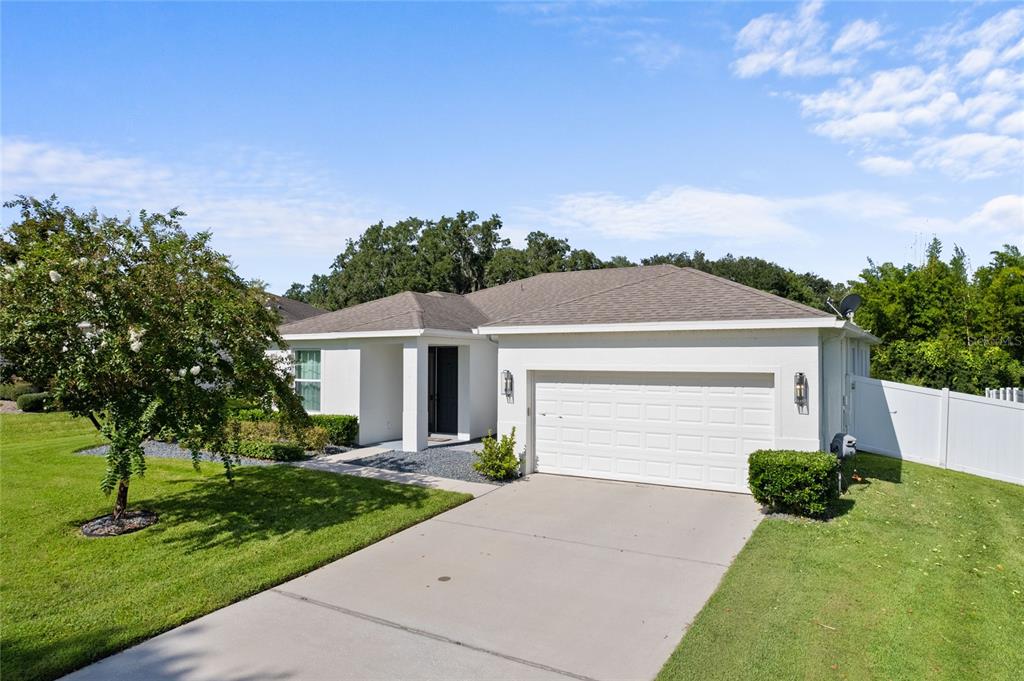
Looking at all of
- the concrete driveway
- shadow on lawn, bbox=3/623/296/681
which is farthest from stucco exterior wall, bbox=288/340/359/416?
shadow on lawn, bbox=3/623/296/681

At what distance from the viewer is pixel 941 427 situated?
1198 centimetres

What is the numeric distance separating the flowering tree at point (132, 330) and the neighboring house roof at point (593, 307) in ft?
17.4

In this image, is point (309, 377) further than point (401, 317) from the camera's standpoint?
Yes

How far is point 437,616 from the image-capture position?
16.9 feet

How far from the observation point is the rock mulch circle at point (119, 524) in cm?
732

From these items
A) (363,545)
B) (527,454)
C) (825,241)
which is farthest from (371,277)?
(363,545)

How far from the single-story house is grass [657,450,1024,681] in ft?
6.47

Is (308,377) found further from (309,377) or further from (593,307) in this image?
(593,307)

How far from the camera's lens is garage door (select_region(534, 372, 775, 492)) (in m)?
9.46

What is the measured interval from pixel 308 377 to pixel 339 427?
232 centimetres

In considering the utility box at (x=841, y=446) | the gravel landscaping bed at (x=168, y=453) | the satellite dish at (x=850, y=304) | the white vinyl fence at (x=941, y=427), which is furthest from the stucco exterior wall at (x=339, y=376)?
the white vinyl fence at (x=941, y=427)

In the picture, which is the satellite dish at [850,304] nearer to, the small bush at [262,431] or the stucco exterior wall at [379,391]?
the stucco exterior wall at [379,391]

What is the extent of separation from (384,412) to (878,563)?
36.8 feet

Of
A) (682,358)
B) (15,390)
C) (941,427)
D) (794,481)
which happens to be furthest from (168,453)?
(941,427)
